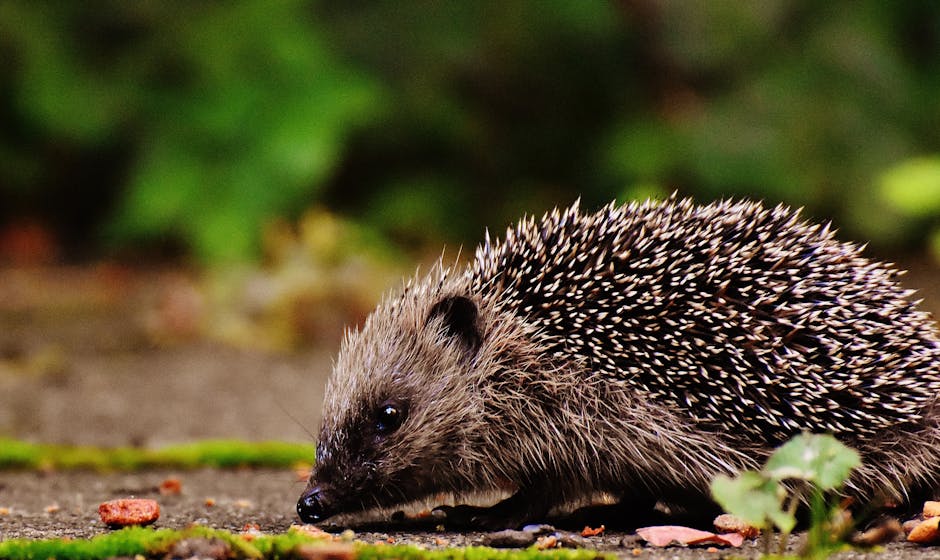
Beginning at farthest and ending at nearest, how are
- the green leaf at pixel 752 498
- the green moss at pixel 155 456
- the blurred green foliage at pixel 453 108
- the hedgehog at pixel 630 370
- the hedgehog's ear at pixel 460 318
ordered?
1. the blurred green foliage at pixel 453 108
2. the green moss at pixel 155 456
3. the hedgehog's ear at pixel 460 318
4. the hedgehog at pixel 630 370
5. the green leaf at pixel 752 498

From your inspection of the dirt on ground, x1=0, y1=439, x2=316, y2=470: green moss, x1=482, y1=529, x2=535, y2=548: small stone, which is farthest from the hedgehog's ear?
x1=0, y1=439, x2=316, y2=470: green moss

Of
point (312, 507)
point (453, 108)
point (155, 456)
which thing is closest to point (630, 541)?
point (312, 507)

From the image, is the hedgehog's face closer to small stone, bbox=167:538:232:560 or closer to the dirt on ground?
the dirt on ground

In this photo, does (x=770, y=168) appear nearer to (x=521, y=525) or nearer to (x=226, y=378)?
(x=226, y=378)

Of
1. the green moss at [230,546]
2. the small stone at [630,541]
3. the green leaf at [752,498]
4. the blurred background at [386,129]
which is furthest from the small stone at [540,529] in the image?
the blurred background at [386,129]

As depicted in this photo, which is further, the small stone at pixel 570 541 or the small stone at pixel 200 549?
the small stone at pixel 570 541

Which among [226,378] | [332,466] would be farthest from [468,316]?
[226,378]

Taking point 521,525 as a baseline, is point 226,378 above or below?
above

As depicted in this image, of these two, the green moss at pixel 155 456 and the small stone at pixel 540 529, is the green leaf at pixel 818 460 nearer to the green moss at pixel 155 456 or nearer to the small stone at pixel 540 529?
the small stone at pixel 540 529
